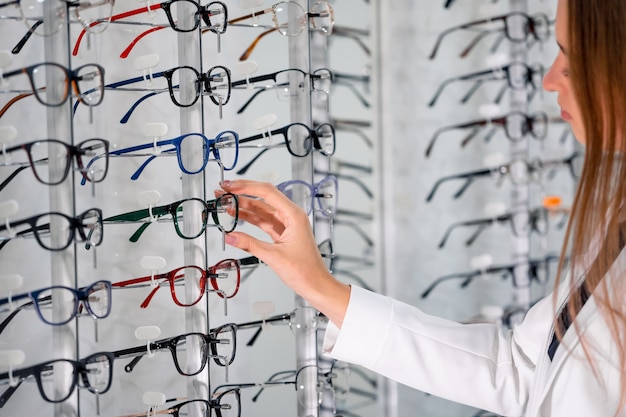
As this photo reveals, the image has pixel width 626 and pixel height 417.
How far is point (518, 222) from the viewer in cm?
238

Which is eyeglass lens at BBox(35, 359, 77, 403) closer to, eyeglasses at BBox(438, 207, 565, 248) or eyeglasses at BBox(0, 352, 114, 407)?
eyeglasses at BBox(0, 352, 114, 407)

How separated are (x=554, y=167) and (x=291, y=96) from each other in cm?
118

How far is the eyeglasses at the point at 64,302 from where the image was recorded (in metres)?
1.19

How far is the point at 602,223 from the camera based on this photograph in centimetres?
107

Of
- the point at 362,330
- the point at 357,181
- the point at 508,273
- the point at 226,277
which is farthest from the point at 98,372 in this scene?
the point at 508,273

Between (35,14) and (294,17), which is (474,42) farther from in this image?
(35,14)

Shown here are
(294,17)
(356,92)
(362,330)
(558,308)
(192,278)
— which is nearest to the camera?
(558,308)

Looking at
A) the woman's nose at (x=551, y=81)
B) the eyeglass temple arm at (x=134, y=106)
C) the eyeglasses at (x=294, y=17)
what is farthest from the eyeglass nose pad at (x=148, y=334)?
the woman's nose at (x=551, y=81)

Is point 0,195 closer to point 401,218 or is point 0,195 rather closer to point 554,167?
point 401,218

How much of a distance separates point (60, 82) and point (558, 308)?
76 centimetres

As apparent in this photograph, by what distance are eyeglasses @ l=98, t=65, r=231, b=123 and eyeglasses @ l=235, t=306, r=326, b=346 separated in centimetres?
43

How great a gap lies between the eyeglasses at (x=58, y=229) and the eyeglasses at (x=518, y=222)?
4.52ft

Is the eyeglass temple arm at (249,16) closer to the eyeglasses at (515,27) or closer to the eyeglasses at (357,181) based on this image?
the eyeglasses at (357,181)

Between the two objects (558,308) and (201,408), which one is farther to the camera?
(201,408)
